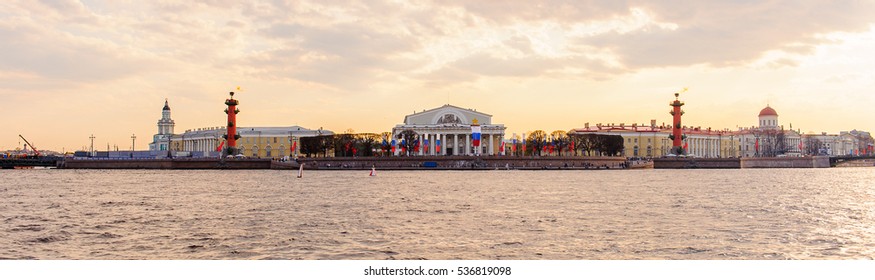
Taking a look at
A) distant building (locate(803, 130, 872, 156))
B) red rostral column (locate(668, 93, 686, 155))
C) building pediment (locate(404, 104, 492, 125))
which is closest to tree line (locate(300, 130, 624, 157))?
building pediment (locate(404, 104, 492, 125))

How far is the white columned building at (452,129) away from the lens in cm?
10088

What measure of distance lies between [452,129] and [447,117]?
204 centimetres

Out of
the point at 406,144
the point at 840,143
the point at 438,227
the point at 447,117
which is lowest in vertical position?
the point at 438,227

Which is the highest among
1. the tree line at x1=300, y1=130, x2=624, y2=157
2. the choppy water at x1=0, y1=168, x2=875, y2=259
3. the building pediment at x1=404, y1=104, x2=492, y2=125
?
the building pediment at x1=404, y1=104, x2=492, y2=125

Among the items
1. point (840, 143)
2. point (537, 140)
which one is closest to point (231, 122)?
point (537, 140)

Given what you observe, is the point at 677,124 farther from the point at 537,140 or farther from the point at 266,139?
the point at 266,139

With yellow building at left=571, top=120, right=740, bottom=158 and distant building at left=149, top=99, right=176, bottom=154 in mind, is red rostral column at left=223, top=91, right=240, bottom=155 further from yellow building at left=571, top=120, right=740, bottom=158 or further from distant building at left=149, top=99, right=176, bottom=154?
distant building at left=149, top=99, right=176, bottom=154

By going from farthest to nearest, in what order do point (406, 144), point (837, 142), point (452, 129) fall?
point (837, 142)
point (452, 129)
point (406, 144)

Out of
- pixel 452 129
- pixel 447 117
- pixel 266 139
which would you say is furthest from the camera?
pixel 266 139

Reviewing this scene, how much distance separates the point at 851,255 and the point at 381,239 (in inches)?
283

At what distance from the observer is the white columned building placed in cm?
10088

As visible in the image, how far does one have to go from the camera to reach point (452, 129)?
101 metres

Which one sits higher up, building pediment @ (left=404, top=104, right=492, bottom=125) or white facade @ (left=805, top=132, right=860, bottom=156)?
building pediment @ (left=404, top=104, right=492, bottom=125)

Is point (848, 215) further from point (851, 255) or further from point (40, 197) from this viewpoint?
point (40, 197)
